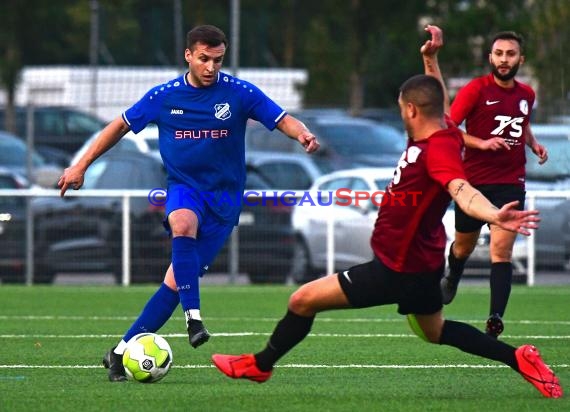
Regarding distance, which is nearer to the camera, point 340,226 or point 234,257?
point 340,226

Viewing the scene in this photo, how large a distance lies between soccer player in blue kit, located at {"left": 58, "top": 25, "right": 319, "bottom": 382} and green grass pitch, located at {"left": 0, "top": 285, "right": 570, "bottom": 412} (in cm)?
73

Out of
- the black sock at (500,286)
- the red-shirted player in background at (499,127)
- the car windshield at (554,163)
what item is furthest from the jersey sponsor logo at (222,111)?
the car windshield at (554,163)

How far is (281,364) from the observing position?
10.2m

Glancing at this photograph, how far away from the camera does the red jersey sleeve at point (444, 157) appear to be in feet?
25.6

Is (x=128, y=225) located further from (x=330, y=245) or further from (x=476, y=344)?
(x=476, y=344)

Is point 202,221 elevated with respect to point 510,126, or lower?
lower

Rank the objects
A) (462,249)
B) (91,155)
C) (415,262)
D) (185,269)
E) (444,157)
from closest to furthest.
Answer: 1. (444,157)
2. (415,262)
3. (185,269)
4. (91,155)
5. (462,249)

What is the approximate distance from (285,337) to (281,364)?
74.1 inches

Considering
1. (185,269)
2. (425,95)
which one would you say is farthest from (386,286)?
(185,269)

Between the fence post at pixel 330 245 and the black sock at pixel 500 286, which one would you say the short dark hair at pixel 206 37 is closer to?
the black sock at pixel 500 286

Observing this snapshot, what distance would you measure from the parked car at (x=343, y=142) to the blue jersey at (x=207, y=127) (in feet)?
41.9

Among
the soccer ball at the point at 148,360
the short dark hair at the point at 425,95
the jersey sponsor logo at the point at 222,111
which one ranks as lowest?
the soccer ball at the point at 148,360

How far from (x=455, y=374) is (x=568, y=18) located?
2083 cm

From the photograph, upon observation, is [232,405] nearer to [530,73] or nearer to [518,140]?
[518,140]
